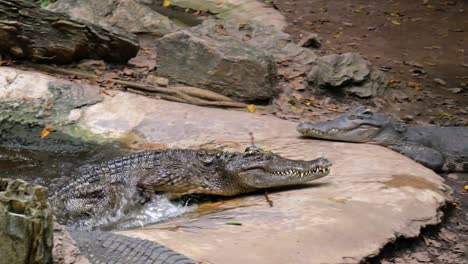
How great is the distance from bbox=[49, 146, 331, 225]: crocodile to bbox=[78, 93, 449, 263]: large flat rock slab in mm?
153

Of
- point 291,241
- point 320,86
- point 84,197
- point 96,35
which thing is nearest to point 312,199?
point 291,241

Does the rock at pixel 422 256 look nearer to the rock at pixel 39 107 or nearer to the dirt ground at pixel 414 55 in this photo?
the dirt ground at pixel 414 55

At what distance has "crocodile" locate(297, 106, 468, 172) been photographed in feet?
20.1

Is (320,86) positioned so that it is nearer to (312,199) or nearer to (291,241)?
(312,199)

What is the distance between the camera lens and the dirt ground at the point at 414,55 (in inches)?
177

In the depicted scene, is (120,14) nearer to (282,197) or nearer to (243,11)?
(243,11)

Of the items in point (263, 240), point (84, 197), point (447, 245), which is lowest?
point (84, 197)

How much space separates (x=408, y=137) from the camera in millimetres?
6387

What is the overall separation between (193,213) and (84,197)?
0.85 metres

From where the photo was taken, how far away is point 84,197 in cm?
509

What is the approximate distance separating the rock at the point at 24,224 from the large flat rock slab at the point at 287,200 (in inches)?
35.7

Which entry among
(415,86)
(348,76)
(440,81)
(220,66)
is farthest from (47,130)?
(440,81)

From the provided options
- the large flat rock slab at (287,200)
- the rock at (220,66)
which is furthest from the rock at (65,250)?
the rock at (220,66)

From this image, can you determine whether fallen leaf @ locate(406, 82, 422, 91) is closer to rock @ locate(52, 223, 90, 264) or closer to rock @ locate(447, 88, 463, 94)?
rock @ locate(447, 88, 463, 94)
